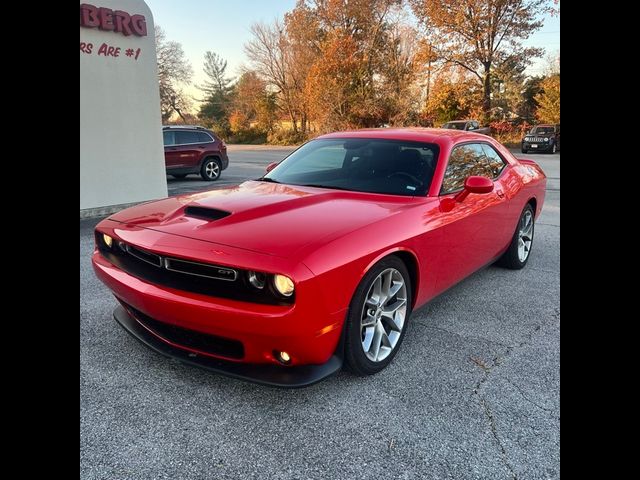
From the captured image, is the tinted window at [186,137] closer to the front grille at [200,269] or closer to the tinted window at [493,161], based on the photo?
the tinted window at [493,161]

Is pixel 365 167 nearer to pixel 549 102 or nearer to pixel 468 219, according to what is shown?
pixel 468 219

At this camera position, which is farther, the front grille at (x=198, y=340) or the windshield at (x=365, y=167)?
the windshield at (x=365, y=167)

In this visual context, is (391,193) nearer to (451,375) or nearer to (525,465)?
(451,375)

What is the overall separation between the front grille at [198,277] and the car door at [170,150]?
424 inches

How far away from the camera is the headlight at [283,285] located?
219 centimetres

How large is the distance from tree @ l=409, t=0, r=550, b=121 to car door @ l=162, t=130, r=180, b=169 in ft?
73.9

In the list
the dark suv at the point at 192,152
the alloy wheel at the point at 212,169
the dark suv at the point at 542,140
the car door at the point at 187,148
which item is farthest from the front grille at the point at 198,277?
the dark suv at the point at 542,140

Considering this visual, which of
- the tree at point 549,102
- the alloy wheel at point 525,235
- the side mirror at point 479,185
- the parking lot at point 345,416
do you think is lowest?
the parking lot at point 345,416

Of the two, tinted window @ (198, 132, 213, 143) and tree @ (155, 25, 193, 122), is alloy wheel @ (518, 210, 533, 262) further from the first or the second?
tree @ (155, 25, 193, 122)

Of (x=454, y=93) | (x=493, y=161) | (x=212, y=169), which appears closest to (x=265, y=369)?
(x=493, y=161)

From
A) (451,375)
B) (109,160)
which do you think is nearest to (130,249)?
(451,375)

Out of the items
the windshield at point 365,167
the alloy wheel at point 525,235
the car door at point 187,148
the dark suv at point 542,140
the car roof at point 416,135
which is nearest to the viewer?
the windshield at point 365,167
